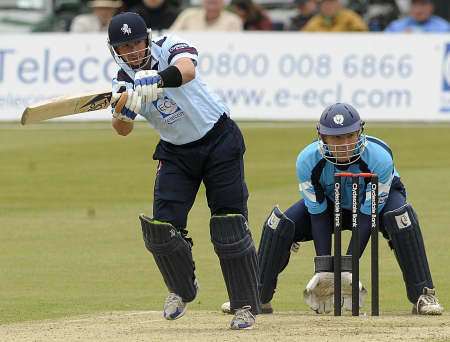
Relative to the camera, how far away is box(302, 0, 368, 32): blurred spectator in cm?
2083

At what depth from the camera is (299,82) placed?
20.2 metres

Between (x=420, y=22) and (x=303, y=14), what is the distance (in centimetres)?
226

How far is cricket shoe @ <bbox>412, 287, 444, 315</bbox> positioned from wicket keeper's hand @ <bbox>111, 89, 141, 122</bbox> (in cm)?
205

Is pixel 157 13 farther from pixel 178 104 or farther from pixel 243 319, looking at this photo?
pixel 243 319

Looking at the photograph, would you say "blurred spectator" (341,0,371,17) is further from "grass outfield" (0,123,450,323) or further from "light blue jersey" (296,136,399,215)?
"light blue jersey" (296,136,399,215)

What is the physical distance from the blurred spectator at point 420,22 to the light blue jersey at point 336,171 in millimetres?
12677

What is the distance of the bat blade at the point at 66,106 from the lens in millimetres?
7723

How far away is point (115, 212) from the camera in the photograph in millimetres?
13602

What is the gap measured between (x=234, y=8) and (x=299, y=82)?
2.78 m

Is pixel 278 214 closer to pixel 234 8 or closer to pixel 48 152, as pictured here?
pixel 48 152

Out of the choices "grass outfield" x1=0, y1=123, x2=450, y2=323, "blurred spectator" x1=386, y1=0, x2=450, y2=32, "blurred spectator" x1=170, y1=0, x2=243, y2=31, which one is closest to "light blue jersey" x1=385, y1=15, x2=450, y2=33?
"blurred spectator" x1=386, y1=0, x2=450, y2=32

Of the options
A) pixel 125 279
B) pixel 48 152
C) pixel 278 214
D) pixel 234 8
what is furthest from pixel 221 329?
pixel 234 8

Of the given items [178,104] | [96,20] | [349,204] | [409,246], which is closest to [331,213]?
[349,204]

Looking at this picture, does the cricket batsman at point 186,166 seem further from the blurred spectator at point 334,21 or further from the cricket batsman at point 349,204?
the blurred spectator at point 334,21
